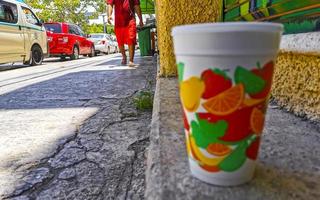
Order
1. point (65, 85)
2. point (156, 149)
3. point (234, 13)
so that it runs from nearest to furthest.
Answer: point (156, 149) < point (234, 13) < point (65, 85)

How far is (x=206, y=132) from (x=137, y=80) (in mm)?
3443

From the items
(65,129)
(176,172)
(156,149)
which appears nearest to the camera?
(176,172)

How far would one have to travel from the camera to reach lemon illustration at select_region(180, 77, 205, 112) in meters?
0.69

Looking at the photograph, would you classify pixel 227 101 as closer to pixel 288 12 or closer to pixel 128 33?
pixel 288 12

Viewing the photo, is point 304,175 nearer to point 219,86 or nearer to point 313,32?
point 219,86

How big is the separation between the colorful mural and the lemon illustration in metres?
0.85

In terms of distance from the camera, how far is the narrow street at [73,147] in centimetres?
132

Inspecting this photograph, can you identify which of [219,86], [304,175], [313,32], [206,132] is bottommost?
[304,175]

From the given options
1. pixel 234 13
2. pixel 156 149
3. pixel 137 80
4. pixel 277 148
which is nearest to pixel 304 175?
pixel 277 148

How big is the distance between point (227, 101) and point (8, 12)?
8.19 metres

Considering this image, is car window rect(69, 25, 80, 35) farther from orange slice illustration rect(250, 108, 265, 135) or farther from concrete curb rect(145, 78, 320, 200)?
orange slice illustration rect(250, 108, 265, 135)

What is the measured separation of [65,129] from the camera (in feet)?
6.93

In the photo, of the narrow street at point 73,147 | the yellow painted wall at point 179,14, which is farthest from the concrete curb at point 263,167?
the yellow painted wall at point 179,14

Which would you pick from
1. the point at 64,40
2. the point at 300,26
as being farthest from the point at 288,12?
the point at 64,40
